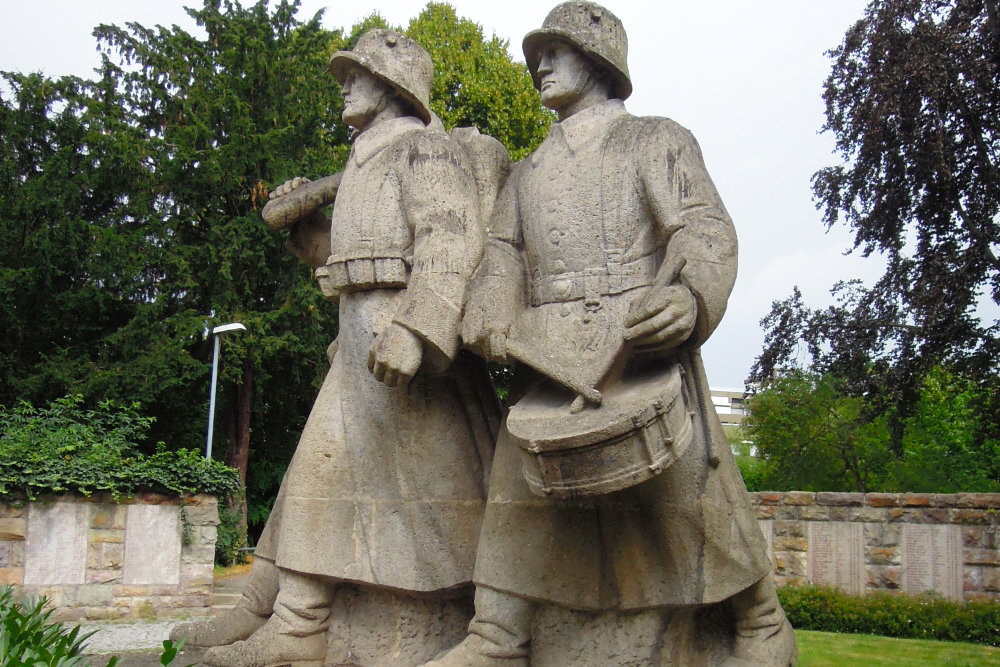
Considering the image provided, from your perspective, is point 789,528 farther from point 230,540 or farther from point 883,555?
point 230,540

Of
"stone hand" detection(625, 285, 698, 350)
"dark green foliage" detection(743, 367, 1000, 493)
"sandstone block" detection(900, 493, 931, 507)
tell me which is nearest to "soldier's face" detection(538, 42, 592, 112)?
"stone hand" detection(625, 285, 698, 350)

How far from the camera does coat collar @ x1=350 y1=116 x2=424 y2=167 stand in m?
4.03

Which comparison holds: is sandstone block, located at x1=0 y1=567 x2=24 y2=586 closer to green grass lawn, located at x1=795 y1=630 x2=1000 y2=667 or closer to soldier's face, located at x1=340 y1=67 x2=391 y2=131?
soldier's face, located at x1=340 y1=67 x2=391 y2=131

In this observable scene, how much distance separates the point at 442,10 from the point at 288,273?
6.44 m

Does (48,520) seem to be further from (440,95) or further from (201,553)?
(440,95)

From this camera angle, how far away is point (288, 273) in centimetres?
1994

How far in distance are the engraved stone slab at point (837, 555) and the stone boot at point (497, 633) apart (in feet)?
32.1

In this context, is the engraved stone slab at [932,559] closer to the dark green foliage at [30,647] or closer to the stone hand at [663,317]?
the stone hand at [663,317]

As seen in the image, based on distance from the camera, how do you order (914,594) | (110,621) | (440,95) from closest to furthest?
(110,621) → (914,594) → (440,95)

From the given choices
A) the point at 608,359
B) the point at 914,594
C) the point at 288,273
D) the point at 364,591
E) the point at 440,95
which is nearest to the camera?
the point at 608,359

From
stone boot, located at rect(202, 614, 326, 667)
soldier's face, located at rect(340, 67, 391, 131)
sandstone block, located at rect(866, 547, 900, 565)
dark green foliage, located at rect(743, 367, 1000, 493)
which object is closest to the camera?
stone boot, located at rect(202, 614, 326, 667)

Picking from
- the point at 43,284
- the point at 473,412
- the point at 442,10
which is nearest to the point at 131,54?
the point at 43,284

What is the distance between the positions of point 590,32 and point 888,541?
10.0 m

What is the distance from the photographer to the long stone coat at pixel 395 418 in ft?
12.0
